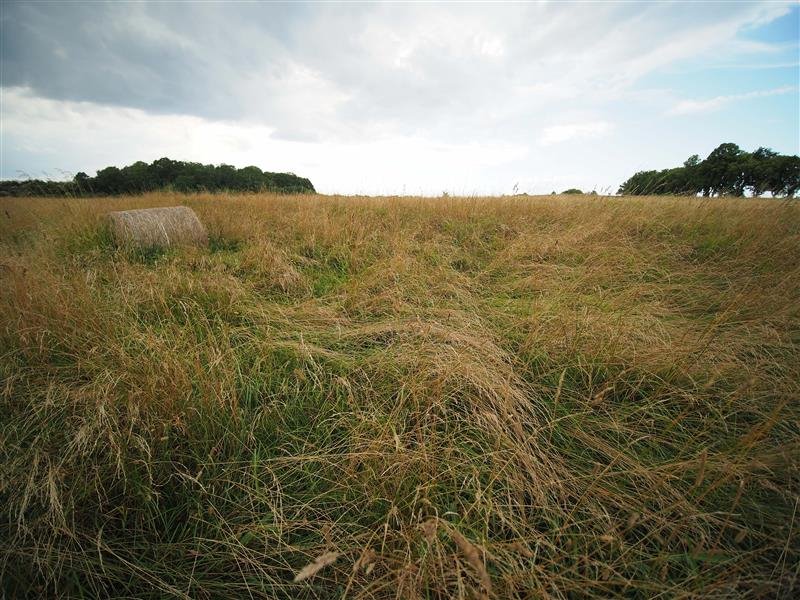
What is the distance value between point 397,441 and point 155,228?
15.6ft

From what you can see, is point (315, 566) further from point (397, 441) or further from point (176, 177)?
point (176, 177)

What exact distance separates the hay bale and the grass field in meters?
1.21

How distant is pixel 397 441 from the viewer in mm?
1217

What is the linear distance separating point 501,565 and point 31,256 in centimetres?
519

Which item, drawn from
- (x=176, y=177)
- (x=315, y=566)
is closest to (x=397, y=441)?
(x=315, y=566)

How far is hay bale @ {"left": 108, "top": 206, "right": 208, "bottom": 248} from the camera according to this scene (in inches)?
159

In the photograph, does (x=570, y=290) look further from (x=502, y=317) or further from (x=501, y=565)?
(x=501, y=565)

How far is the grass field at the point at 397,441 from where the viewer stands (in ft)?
3.34

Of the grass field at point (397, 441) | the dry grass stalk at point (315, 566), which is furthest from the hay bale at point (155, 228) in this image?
the dry grass stalk at point (315, 566)

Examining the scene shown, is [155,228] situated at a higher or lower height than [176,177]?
lower

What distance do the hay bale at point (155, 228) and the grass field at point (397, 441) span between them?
1207mm

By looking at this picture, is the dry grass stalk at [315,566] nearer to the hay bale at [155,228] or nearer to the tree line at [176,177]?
the hay bale at [155,228]

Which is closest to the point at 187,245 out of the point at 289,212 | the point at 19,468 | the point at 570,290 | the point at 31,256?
the point at 31,256

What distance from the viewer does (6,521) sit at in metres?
1.16
